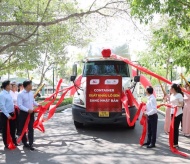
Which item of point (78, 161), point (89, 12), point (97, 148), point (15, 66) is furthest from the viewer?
point (15, 66)

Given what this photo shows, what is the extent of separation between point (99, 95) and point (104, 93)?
0.58 feet

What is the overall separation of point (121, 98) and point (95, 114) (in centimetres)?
100

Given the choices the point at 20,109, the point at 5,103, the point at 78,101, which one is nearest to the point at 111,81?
the point at 78,101

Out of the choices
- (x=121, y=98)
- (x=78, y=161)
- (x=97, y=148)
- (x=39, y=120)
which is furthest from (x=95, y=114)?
(x=78, y=161)

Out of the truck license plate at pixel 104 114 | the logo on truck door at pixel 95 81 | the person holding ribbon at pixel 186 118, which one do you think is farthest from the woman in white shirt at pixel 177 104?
the logo on truck door at pixel 95 81

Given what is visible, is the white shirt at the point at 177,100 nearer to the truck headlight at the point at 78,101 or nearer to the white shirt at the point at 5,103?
the truck headlight at the point at 78,101

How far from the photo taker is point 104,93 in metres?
10.4

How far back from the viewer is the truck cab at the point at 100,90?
34.0ft

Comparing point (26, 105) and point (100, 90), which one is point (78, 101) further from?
A: point (26, 105)

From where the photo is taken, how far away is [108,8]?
15070 mm

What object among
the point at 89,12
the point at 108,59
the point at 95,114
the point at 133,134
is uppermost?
the point at 89,12

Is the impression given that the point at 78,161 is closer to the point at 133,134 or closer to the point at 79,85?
the point at 133,134

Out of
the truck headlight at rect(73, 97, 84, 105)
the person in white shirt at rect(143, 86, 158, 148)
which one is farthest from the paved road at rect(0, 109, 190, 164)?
the truck headlight at rect(73, 97, 84, 105)

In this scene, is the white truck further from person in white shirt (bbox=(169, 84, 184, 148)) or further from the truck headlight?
person in white shirt (bbox=(169, 84, 184, 148))
